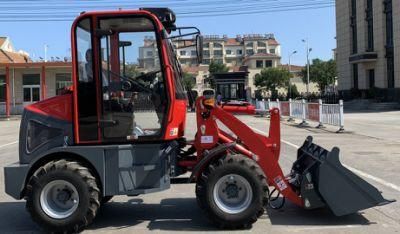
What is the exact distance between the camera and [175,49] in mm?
7812

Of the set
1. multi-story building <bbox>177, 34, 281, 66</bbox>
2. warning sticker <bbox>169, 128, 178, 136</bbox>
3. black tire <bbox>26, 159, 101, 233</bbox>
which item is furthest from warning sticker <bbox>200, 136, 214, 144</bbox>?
multi-story building <bbox>177, 34, 281, 66</bbox>

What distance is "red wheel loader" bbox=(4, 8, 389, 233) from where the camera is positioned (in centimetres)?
696

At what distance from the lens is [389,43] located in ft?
172

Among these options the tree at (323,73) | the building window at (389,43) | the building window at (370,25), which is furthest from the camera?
the tree at (323,73)

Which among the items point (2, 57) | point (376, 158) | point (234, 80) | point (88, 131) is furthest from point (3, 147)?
point (2, 57)

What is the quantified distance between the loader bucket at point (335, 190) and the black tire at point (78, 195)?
2.72m

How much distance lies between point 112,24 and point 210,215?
275 cm

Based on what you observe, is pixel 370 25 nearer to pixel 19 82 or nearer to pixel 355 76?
pixel 355 76

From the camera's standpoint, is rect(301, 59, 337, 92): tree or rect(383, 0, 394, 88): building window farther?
rect(301, 59, 337, 92): tree

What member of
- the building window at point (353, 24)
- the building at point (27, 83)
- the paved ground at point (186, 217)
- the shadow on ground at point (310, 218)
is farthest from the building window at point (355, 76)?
the shadow on ground at point (310, 218)

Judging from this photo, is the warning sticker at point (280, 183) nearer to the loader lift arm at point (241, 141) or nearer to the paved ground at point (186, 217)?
the loader lift arm at point (241, 141)

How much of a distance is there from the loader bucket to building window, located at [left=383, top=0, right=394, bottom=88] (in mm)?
47175

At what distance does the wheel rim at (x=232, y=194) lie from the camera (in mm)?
6996

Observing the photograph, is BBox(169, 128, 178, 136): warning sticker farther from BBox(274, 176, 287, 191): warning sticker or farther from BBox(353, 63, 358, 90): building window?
BBox(353, 63, 358, 90): building window
